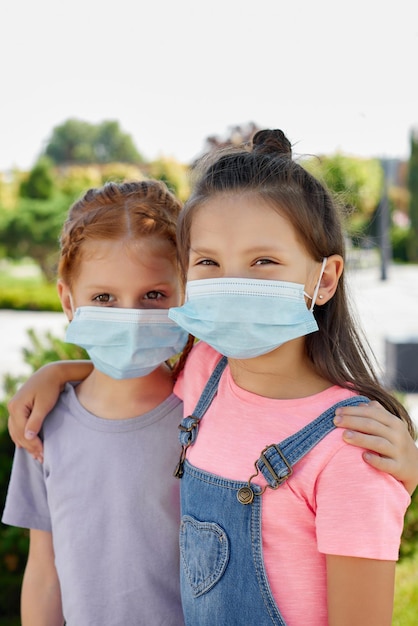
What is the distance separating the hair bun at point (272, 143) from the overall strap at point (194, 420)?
571 millimetres

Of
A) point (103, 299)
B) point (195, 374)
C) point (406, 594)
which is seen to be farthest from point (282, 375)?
point (406, 594)

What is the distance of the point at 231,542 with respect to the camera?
1469mm

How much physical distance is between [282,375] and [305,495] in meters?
0.30

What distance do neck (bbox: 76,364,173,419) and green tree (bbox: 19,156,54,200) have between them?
2753 centimetres

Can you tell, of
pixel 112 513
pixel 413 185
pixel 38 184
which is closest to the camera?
pixel 112 513

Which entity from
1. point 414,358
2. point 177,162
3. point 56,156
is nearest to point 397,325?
point 414,358

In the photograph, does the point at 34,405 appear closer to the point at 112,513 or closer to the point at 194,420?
the point at 112,513

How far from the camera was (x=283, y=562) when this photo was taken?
1.42 m

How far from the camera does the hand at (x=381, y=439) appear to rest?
4.37 feet

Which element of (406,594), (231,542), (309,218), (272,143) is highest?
(272,143)

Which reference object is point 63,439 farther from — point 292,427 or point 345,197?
point 345,197

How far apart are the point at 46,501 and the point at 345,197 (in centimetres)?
116

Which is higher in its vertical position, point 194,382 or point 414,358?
point 194,382

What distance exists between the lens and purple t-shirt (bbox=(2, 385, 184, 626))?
1.73 metres
